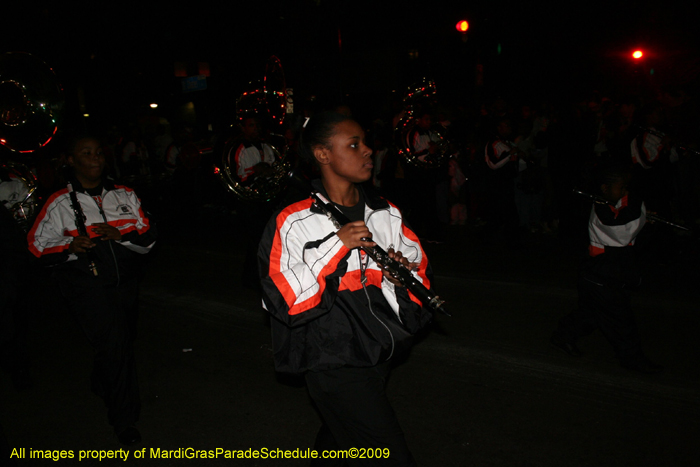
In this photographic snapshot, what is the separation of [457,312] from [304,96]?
18.7ft

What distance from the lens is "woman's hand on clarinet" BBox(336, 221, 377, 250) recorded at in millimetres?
2119

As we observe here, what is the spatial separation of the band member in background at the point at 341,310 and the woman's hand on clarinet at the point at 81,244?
156 cm

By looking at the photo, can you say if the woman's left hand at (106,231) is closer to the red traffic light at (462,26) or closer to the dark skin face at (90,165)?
the dark skin face at (90,165)

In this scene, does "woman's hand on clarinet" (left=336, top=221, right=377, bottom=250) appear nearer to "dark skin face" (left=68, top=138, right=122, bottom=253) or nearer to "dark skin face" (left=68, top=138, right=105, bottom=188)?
"dark skin face" (left=68, top=138, right=122, bottom=253)

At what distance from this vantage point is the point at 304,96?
32.6 feet

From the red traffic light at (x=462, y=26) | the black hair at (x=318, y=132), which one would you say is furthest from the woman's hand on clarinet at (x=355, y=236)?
the red traffic light at (x=462, y=26)

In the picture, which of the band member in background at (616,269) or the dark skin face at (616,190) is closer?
the band member in background at (616,269)

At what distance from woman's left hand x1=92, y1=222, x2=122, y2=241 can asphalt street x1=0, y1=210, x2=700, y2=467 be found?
1.49 feet

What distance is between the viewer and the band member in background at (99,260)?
3.42 m

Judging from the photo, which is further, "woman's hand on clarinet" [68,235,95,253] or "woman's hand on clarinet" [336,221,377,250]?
"woman's hand on clarinet" [68,235,95,253]

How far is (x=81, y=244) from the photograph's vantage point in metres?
3.31

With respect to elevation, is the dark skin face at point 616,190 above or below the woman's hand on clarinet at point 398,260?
below

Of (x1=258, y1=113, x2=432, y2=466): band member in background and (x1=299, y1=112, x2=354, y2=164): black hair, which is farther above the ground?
(x1=299, y1=112, x2=354, y2=164): black hair

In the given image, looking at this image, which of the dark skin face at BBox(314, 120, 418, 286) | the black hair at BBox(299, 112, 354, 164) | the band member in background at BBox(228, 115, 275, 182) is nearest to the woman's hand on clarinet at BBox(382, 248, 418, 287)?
the dark skin face at BBox(314, 120, 418, 286)
